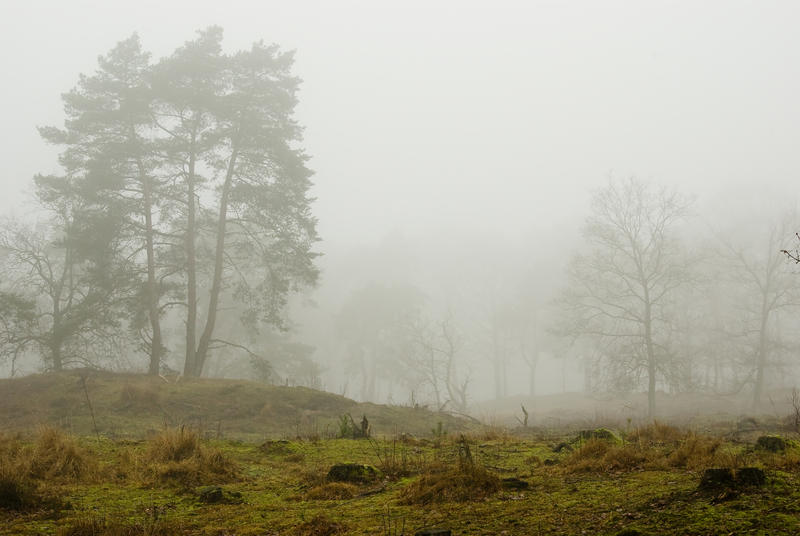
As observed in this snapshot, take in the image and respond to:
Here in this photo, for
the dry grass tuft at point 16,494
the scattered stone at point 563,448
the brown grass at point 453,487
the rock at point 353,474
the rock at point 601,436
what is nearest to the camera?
the brown grass at point 453,487

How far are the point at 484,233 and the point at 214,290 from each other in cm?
4713

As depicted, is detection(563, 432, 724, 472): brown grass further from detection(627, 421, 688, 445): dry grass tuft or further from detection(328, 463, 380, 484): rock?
detection(328, 463, 380, 484): rock

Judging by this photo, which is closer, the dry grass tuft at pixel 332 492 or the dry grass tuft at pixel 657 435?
the dry grass tuft at pixel 332 492

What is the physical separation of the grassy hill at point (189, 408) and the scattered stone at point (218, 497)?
333 inches

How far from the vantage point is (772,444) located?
20.2 ft

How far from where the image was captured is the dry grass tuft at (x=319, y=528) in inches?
155

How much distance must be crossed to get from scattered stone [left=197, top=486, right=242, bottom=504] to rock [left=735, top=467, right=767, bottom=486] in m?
4.48

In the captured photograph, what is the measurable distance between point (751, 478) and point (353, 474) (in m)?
3.94

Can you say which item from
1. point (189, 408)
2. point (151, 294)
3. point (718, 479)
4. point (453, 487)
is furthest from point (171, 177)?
point (718, 479)

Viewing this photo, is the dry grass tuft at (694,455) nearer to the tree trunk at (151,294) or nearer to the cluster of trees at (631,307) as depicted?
the cluster of trees at (631,307)

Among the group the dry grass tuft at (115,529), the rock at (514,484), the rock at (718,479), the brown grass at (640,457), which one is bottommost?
the dry grass tuft at (115,529)

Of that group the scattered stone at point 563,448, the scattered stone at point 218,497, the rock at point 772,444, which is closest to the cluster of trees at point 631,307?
the rock at point 772,444

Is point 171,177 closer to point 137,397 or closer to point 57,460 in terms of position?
point 137,397

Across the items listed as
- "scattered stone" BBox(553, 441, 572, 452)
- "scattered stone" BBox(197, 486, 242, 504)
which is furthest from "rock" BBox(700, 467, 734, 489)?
"scattered stone" BBox(197, 486, 242, 504)
